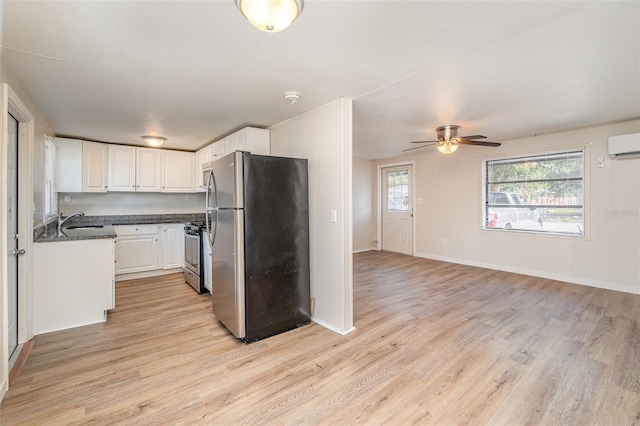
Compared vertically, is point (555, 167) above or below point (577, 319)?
above

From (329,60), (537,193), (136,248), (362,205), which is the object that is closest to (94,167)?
(136,248)

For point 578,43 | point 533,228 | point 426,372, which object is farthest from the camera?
point 533,228

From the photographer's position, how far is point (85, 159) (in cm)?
436

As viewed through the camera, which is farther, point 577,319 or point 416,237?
point 416,237

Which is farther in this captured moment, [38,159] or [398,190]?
[398,190]

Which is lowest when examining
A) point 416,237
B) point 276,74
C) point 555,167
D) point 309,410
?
point 309,410

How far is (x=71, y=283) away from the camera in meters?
2.86

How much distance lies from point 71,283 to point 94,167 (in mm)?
2351

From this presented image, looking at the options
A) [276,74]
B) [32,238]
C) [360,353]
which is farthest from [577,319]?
[32,238]

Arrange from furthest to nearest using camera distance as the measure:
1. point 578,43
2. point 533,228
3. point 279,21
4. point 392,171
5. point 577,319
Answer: point 392,171
point 533,228
point 577,319
point 578,43
point 279,21

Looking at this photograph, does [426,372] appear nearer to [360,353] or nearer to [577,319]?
[360,353]

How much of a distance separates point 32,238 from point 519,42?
4168 millimetres

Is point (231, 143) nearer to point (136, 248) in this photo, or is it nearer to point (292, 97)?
point (292, 97)

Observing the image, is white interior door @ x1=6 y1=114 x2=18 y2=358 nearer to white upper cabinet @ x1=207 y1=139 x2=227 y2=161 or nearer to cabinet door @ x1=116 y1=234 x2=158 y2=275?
cabinet door @ x1=116 y1=234 x2=158 y2=275
